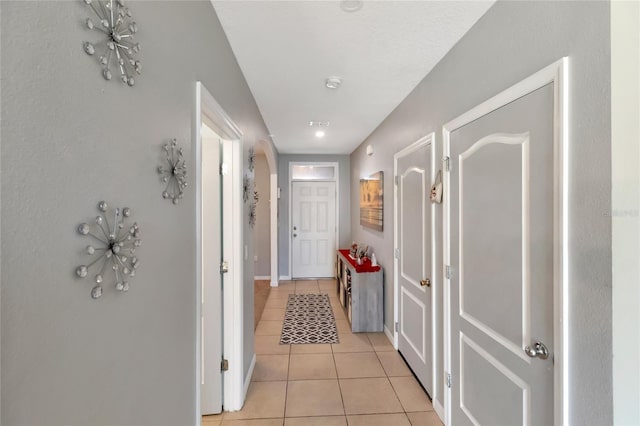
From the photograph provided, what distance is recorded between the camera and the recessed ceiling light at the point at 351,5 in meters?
1.46

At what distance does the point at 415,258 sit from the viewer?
2568 millimetres

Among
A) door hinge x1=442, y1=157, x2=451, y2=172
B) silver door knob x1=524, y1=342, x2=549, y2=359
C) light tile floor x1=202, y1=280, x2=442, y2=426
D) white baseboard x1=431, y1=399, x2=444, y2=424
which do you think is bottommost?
light tile floor x1=202, y1=280, x2=442, y2=426

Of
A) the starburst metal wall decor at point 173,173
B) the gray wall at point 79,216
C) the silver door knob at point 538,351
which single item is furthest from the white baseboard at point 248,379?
the silver door knob at point 538,351

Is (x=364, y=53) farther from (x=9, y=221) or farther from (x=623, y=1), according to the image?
(x=9, y=221)

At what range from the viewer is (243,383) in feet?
7.28

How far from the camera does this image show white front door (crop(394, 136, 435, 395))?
2287 mm

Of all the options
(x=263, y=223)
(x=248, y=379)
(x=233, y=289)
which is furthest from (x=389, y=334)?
(x=263, y=223)

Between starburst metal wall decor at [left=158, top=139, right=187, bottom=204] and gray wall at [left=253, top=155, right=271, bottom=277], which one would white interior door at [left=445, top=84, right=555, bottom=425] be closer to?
starburst metal wall decor at [left=158, top=139, right=187, bottom=204]

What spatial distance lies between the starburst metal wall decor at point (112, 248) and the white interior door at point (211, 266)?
1244mm

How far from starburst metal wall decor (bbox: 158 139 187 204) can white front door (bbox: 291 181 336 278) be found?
4.73m

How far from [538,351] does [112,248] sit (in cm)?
157

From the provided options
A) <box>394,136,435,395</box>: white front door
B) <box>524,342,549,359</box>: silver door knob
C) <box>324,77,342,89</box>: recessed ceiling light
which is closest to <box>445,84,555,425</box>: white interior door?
<box>524,342,549,359</box>: silver door knob

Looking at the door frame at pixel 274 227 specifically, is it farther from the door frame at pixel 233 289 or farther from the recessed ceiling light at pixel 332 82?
the door frame at pixel 233 289

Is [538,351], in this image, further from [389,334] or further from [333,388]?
[389,334]
